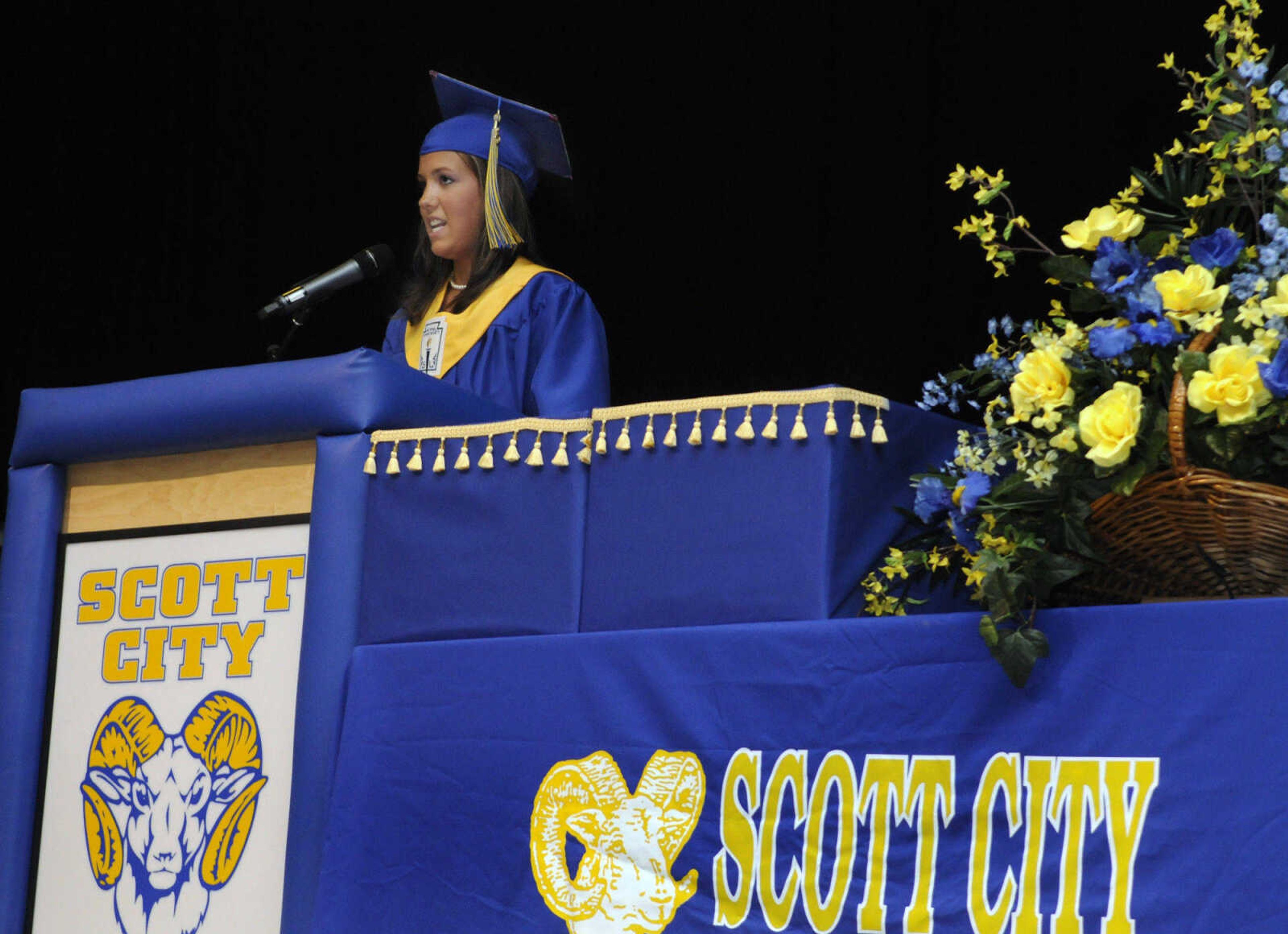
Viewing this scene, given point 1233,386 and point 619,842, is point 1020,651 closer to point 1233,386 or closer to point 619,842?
point 1233,386

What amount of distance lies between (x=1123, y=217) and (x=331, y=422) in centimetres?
100

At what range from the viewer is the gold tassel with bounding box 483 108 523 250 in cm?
259

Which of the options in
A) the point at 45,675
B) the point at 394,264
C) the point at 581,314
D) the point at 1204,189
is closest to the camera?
the point at 1204,189

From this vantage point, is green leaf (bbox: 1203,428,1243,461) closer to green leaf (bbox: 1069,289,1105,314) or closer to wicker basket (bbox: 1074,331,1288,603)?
wicker basket (bbox: 1074,331,1288,603)

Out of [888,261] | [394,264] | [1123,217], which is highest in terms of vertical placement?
[888,261]

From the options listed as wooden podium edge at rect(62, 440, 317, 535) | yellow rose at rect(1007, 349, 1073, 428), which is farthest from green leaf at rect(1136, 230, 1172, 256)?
wooden podium edge at rect(62, 440, 317, 535)

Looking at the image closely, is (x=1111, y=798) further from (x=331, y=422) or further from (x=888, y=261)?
(x=888, y=261)

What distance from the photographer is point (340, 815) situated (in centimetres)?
194

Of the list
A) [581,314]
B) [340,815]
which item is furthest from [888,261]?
[340,815]

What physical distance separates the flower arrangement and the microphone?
1.09 metres

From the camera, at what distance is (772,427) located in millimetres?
1808

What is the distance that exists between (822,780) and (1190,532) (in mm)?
436

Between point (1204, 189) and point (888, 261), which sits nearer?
point (1204, 189)

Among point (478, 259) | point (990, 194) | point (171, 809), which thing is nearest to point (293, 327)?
point (478, 259)
